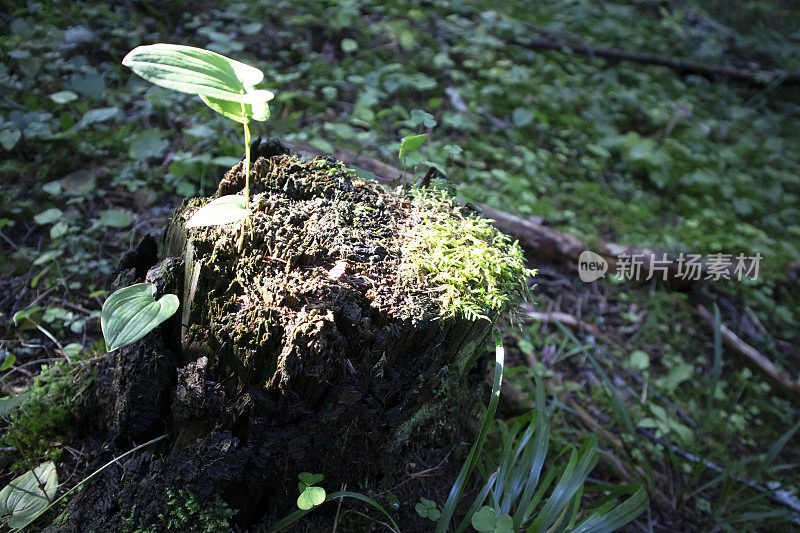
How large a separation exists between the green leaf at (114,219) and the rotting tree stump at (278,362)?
940 millimetres

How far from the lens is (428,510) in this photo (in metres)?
1.64

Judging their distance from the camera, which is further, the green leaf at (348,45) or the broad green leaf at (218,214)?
the green leaf at (348,45)

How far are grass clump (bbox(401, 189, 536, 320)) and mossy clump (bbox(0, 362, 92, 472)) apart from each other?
1.27 m

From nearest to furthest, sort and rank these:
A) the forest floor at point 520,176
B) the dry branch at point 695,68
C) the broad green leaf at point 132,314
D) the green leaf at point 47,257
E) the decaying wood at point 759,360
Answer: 1. the broad green leaf at point 132,314
2. the green leaf at point 47,257
3. the forest floor at point 520,176
4. the decaying wood at point 759,360
5. the dry branch at point 695,68

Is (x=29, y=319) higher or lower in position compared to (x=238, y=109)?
lower

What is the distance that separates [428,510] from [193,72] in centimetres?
152

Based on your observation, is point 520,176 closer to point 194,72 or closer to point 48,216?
point 194,72

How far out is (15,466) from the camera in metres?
1.55

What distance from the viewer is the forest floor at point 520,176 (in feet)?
7.66

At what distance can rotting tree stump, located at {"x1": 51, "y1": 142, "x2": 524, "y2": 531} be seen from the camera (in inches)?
52.6

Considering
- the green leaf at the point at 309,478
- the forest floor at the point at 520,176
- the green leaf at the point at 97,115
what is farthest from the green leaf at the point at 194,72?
the green leaf at the point at 97,115

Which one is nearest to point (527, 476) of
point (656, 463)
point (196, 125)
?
point (656, 463)

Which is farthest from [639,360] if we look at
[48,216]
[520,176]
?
[48,216]

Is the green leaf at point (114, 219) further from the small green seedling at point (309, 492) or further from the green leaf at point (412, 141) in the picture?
the small green seedling at point (309, 492)
